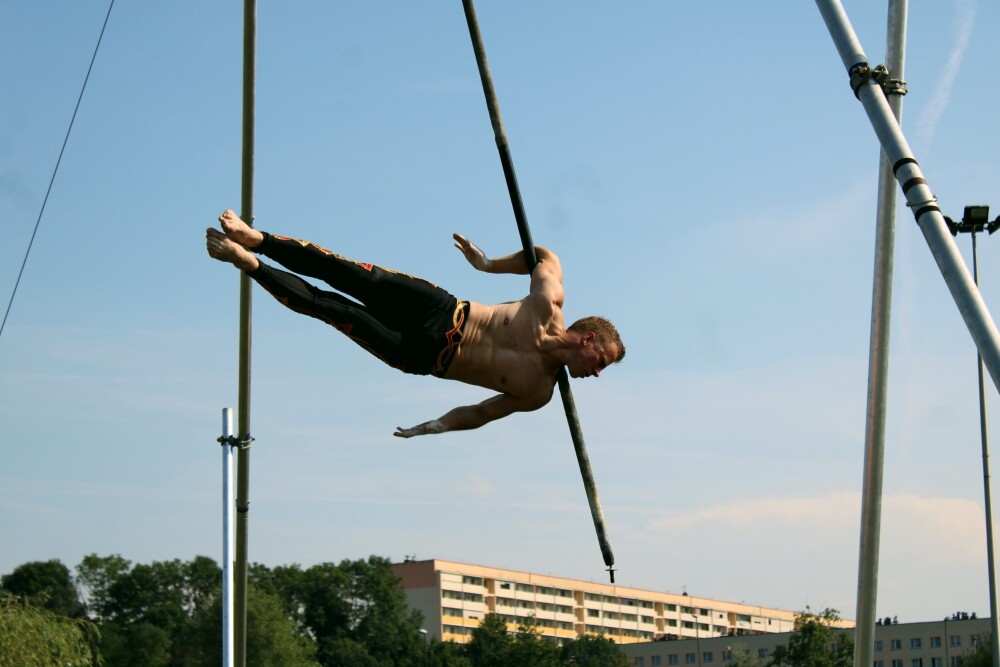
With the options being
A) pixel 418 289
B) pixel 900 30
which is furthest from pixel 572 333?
pixel 900 30

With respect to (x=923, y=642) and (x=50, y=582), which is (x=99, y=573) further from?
(x=923, y=642)

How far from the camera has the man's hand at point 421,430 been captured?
9375 millimetres

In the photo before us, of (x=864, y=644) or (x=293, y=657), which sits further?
(x=293, y=657)

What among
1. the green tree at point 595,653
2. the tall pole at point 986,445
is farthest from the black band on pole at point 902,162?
A: the green tree at point 595,653

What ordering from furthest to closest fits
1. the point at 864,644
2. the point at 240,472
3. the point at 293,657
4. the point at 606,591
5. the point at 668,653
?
the point at 606,591
the point at 668,653
the point at 293,657
the point at 240,472
the point at 864,644

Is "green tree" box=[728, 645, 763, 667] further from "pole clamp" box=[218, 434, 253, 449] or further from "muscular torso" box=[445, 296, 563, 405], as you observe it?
"muscular torso" box=[445, 296, 563, 405]

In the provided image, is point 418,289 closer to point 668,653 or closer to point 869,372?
point 869,372

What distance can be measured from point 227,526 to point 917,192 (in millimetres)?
8696

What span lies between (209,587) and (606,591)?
46591 millimetres

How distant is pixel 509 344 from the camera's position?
9.68 metres

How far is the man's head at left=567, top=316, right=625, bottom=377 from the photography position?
9523 mm

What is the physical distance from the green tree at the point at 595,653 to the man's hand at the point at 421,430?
287 feet

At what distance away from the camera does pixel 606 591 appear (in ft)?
437

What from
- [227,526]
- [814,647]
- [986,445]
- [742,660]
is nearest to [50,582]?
[742,660]
